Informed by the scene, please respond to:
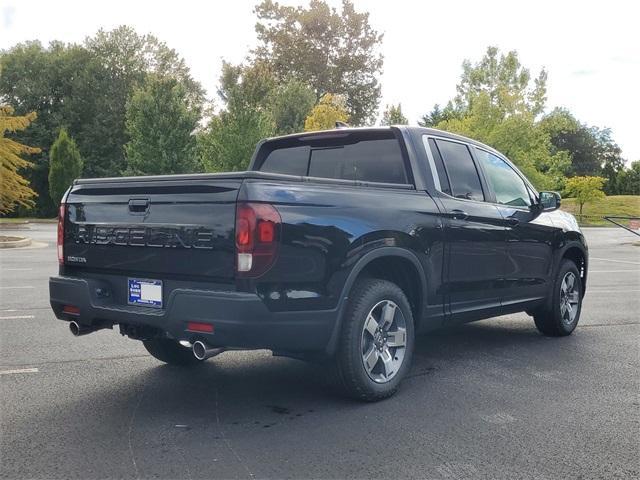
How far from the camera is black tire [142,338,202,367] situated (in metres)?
5.23

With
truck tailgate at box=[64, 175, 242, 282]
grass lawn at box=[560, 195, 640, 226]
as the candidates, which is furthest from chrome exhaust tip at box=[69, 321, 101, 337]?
grass lawn at box=[560, 195, 640, 226]

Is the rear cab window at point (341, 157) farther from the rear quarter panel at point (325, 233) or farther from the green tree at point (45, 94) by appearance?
the green tree at point (45, 94)

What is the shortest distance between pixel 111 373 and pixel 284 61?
199 feet

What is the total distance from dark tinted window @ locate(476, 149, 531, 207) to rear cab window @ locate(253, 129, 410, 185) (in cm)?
111

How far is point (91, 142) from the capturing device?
167ft

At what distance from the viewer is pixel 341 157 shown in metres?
5.38

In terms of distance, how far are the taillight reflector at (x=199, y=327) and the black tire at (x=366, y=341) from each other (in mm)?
915

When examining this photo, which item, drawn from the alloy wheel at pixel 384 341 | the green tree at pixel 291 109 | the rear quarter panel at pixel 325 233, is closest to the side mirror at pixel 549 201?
the rear quarter panel at pixel 325 233

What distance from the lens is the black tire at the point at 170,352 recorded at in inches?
206

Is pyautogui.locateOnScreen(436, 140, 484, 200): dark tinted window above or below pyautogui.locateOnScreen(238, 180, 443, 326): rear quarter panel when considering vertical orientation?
above

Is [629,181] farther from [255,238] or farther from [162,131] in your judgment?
[255,238]

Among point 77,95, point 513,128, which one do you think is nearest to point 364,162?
point 513,128

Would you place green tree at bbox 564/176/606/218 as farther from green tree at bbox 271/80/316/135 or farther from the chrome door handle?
the chrome door handle

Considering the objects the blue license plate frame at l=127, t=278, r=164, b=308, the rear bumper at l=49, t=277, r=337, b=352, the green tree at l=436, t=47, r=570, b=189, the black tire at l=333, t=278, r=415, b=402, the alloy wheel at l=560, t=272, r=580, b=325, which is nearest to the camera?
the rear bumper at l=49, t=277, r=337, b=352
